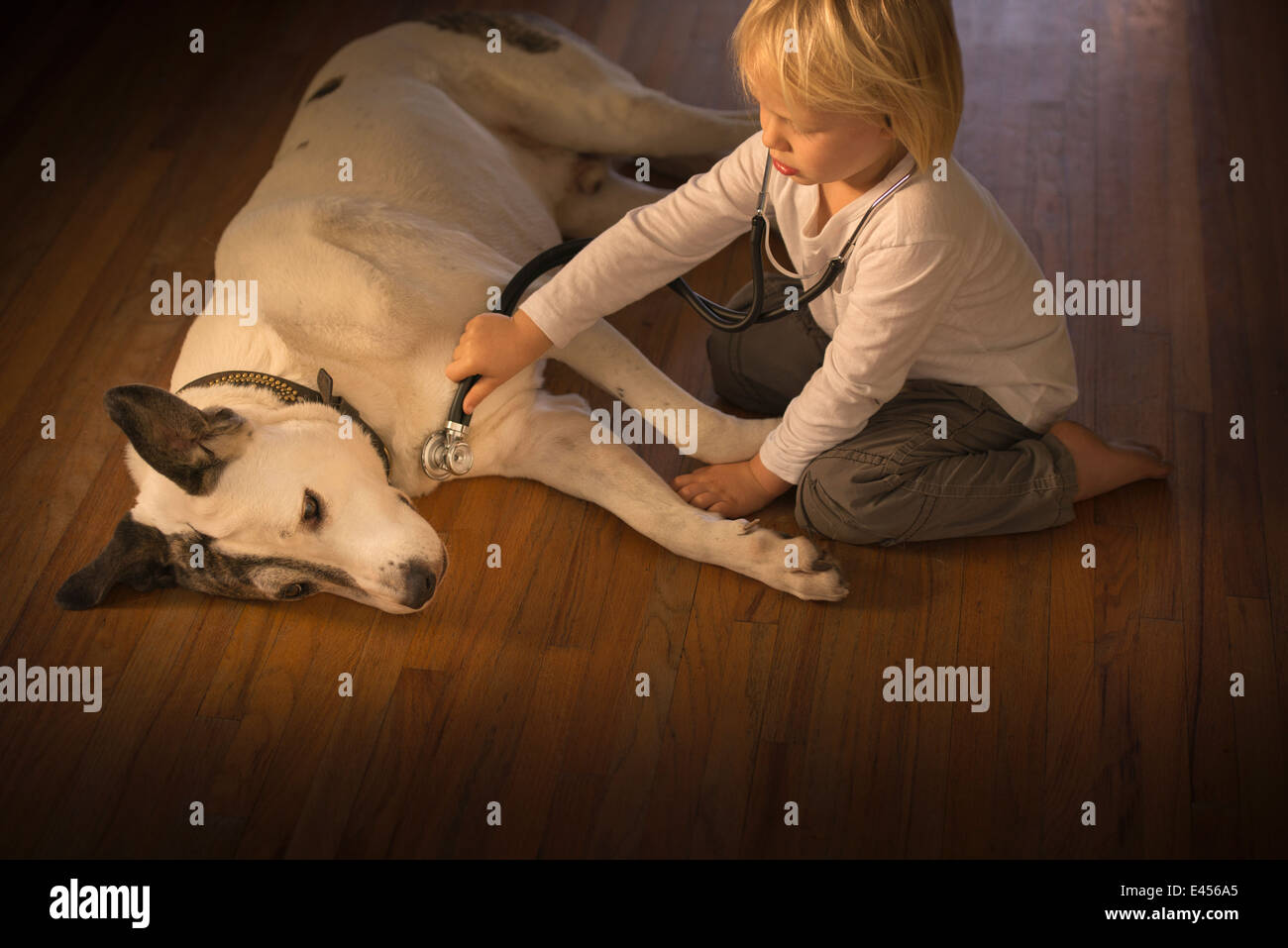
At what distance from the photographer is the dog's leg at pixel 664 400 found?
240 cm

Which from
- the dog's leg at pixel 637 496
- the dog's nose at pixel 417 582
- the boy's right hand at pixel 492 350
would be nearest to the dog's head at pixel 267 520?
the dog's nose at pixel 417 582

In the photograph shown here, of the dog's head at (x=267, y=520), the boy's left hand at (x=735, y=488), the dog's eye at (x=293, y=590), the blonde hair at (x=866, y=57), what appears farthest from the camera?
the boy's left hand at (x=735, y=488)

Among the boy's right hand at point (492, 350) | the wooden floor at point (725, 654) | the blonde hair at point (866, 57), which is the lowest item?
the wooden floor at point (725, 654)

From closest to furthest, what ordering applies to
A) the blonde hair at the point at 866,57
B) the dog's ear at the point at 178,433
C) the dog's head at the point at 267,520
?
the blonde hair at the point at 866,57
the dog's ear at the point at 178,433
the dog's head at the point at 267,520

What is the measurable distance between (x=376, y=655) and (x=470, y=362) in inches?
24.7

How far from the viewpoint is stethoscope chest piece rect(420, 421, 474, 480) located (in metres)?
2.22

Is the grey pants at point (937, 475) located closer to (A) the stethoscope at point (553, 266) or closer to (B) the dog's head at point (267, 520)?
(A) the stethoscope at point (553, 266)

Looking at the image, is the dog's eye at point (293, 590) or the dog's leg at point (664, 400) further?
the dog's leg at point (664, 400)

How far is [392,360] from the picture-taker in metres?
2.26

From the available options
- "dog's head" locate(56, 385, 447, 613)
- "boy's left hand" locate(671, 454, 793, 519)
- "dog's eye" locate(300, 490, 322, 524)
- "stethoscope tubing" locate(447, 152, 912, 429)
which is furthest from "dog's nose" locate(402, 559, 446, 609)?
"boy's left hand" locate(671, 454, 793, 519)

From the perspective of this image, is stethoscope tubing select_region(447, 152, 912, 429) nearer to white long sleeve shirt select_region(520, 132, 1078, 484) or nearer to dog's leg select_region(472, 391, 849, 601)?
white long sleeve shirt select_region(520, 132, 1078, 484)

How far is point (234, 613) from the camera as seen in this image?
2.37 metres
